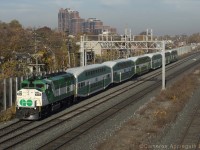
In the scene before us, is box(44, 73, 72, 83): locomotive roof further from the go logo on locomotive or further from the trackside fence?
the trackside fence

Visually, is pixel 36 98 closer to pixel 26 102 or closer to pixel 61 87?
pixel 26 102

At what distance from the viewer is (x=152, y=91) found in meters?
38.9

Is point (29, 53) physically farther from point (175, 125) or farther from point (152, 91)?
point (175, 125)

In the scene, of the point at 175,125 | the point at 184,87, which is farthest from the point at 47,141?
the point at 184,87

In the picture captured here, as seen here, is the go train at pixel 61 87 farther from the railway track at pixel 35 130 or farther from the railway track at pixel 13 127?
the railway track at pixel 35 130

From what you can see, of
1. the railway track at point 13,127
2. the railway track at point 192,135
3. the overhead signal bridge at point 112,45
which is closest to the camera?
the railway track at point 192,135

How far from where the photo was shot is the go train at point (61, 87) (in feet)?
77.0

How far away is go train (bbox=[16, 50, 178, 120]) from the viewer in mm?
23484

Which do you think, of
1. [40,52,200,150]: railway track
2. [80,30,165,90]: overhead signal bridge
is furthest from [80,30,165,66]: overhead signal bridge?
[40,52,200,150]: railway track

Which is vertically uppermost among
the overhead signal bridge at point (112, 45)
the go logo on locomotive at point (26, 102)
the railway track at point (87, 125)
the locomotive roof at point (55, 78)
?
the overhead signal bridge at point (112, 45)

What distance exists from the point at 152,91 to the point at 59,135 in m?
20.6

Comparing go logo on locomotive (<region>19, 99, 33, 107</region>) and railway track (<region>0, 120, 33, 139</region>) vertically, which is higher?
go logo on locomotive (<region>19, 99, 33, 107</region>)

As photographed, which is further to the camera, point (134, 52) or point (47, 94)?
point (134, 52)

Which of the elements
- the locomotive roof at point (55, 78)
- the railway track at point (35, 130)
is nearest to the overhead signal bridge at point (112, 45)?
the locomotive roof at point (55, 78)
